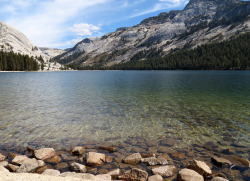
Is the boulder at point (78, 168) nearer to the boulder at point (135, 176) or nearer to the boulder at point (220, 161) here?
the boulder at point (135, 176)

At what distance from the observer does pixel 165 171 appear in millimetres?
10875

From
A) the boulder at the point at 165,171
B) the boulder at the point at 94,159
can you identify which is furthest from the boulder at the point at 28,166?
the boulder at the point at 165,171

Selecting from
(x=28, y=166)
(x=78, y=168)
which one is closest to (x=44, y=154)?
(x=28, y=166)

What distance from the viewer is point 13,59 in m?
180

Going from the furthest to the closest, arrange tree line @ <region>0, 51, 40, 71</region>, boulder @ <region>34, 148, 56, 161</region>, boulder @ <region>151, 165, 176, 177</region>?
Answer: 1. tree line @ <region>0, 51, 40, 71</region>
2. boulder @ <region>34, 148, 56, 161</region>
3. boulder @ <region>151, 165, 176, 177</region>

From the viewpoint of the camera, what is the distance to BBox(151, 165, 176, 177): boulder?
10.7 m

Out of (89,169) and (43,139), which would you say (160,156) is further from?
(43,139)

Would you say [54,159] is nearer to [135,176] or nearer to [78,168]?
[78,168]

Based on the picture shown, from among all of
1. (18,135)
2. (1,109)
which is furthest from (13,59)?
(18,135)

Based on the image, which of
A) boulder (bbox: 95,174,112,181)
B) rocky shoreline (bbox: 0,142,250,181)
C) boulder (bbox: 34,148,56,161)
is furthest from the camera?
boulder (bbox: 34,148,56,161)

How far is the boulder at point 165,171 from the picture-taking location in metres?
10.7

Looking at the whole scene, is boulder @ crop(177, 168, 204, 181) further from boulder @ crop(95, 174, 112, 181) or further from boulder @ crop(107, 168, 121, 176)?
boulder @ crop(95, 174, 112, 181)

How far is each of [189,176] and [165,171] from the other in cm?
164

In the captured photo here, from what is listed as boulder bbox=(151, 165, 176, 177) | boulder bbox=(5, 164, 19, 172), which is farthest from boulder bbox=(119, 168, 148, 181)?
boulder bbox=(5, 164, 19, 172)
